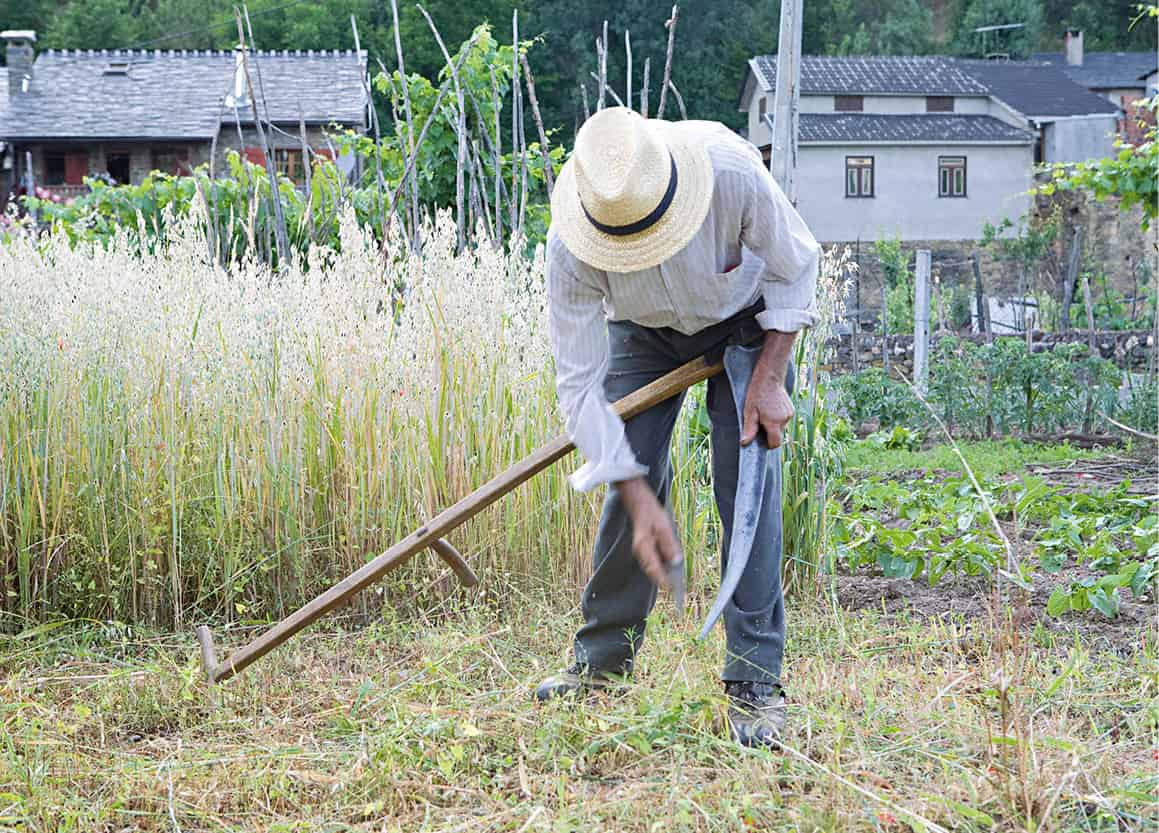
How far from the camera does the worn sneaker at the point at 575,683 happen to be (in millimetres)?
3205

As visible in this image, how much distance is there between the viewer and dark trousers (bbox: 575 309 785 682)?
2998 millimetres

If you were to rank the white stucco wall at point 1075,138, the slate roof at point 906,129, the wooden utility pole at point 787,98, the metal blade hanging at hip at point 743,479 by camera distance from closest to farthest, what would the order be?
the metal blade hanging at hip at point 743,479 → the wooden utility pole at point 787,98 → the slate roof at point 906,129 → the white stucco wall at point 1075,138

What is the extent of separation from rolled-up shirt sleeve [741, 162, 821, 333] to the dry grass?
87cm

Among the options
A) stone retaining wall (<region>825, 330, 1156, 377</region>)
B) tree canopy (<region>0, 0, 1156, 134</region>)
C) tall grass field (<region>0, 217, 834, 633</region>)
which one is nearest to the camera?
tall grass field (<region>0, 217, 834, 633</region>)

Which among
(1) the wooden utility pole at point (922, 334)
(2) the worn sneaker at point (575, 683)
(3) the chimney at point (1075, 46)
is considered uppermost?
(3) the chimney at point (1075, 46)

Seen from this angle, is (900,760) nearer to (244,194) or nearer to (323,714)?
(323,714)

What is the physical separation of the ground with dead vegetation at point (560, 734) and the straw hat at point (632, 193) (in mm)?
1033

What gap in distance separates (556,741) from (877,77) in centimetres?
3489

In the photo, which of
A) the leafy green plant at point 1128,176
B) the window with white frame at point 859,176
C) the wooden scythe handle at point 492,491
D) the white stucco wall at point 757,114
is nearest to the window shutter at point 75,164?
the white stucco wall at point 757,114

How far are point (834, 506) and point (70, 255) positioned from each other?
2.81 meters

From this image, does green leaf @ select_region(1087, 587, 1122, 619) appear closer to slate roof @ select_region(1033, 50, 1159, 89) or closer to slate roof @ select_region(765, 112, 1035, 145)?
slate roof @ select_region(765, 112, 1035, 145)

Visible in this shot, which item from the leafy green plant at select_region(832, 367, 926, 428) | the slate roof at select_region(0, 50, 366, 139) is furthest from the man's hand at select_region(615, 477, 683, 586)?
the slate roof at select_region(0, 50, 366, 139)

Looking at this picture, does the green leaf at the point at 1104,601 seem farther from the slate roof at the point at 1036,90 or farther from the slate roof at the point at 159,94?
the slate roof at the point at 1036,90

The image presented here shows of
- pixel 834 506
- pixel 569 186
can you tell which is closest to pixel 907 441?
pixel 834 506
